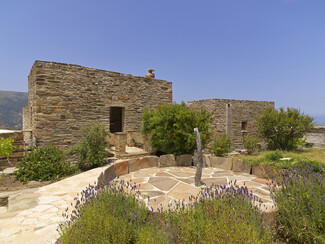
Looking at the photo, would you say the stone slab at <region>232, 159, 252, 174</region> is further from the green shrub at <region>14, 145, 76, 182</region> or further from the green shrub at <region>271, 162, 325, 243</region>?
the green shrub at <region>14, 145, 76, 182</region>

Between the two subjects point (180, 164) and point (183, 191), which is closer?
point (183, 191)

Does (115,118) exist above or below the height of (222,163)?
above

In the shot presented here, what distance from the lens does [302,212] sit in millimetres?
2303

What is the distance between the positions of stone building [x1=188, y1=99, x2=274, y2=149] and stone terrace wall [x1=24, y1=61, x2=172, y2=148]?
552cm

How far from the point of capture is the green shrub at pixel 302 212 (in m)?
2.20

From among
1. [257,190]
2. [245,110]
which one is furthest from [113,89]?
[245,110]

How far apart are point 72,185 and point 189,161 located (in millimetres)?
4020

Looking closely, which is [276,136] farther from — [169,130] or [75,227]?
[75,227]

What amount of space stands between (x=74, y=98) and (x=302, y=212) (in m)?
8.26

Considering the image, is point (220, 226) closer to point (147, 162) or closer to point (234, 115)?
point (147, 162)

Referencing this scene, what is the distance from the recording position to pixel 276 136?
12.6 meters

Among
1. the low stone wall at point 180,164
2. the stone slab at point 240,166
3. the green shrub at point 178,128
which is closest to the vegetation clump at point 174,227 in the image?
the low stone wall at point 180,164

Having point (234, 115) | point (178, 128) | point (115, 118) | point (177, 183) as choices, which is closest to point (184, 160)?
point (178, 128)

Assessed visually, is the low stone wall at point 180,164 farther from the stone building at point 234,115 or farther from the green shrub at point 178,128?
the stone building at point 234,115
